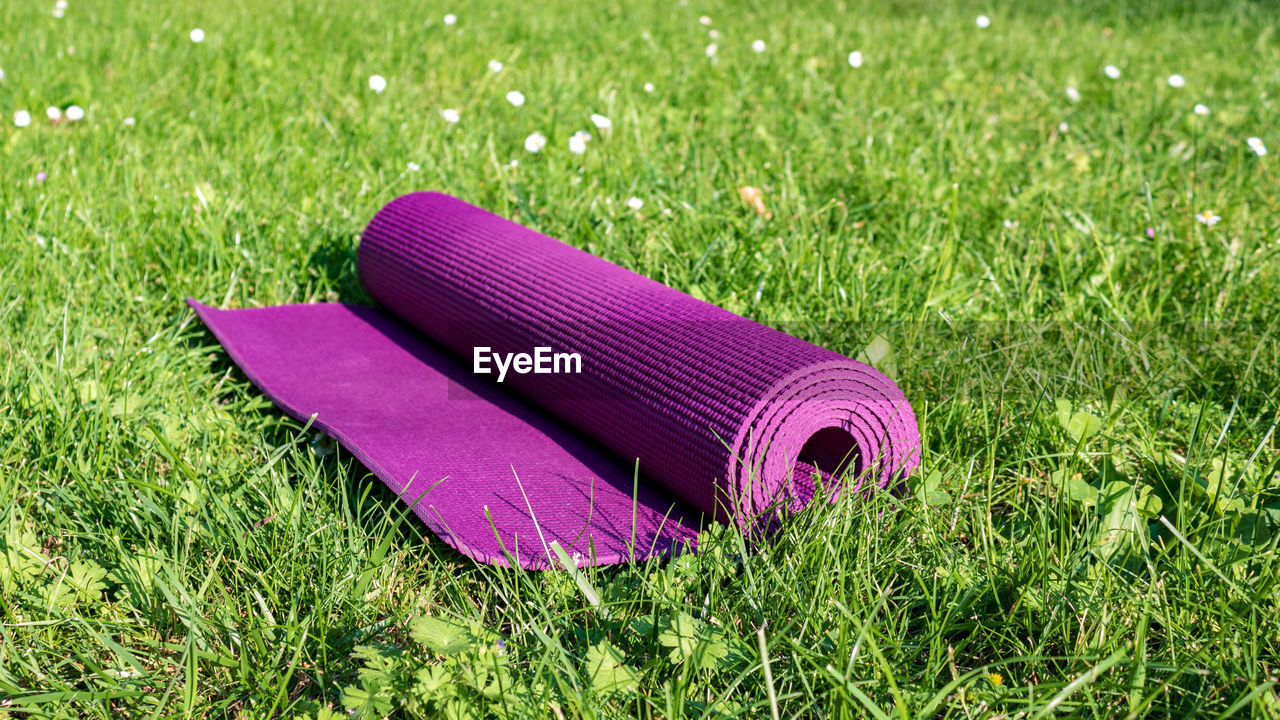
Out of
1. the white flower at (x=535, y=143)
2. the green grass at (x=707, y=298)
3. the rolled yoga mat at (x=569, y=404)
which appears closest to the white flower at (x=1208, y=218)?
the green grass at (x=707, y=298)

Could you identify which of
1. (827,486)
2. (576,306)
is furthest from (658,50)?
(827,486)

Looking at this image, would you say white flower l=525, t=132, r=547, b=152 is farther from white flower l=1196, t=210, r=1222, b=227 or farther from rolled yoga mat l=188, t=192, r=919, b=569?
white flower l=1196, t=210, r=1222, b=227

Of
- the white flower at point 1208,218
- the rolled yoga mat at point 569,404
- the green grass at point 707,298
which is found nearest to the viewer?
the green grass at point 707,298

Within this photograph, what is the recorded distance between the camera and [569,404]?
96.4 inches

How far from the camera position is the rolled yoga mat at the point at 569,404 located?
6.70 ft

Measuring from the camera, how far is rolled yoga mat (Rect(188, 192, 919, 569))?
204 centimetres

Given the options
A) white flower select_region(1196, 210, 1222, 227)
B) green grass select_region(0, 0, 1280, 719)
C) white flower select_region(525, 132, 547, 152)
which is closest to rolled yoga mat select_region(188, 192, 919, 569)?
green grass select_region(0, 0, 1280, 719)

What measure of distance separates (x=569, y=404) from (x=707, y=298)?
2.98ft

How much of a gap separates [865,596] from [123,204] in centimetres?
291

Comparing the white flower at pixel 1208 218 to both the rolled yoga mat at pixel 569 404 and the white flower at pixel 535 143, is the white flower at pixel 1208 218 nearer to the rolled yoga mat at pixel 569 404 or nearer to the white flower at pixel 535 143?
the rolled yoga mat at pixel 569 404

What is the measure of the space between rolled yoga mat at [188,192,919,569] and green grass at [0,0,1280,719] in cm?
9

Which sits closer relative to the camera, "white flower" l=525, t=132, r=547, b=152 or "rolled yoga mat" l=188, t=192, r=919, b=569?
"rolled yoga mat" l=188, t=192, r=919, b=569

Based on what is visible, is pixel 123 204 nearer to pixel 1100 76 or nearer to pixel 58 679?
pixel 58 679

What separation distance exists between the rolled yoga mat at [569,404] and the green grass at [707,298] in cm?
9
